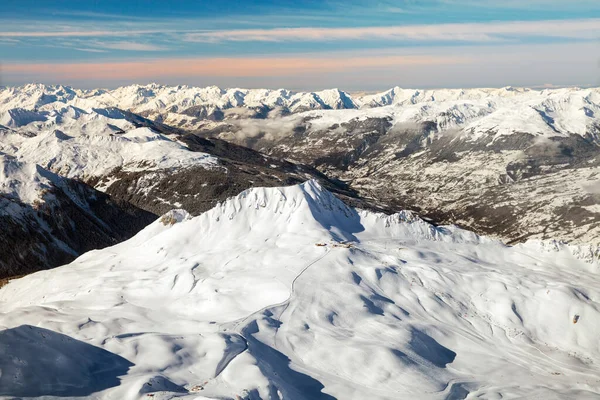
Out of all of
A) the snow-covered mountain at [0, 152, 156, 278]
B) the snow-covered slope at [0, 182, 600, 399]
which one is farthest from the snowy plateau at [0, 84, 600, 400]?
the snow-covered mountain at [0, 152, 156, 278]

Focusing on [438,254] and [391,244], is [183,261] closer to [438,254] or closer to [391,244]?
[391,244]

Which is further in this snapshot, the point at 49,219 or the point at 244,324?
the point at 49,219

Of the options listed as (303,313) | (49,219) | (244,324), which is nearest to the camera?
(244,324)

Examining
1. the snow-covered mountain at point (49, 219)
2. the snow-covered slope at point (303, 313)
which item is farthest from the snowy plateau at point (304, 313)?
the snow-covered mountain at point (49, 219)

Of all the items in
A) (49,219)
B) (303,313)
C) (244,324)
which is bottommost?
(49,219)

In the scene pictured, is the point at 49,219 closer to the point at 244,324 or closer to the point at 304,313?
the point at 244,324

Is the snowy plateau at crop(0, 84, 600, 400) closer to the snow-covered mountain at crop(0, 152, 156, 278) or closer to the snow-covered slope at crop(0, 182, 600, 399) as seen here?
the snow-covered slope at crop(0, 182, 600, 399)

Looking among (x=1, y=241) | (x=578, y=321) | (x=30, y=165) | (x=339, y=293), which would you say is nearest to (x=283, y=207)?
(x=339, y=293)

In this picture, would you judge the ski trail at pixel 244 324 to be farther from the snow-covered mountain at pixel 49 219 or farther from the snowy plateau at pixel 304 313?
the snow-covered mountain at pixel 49 219

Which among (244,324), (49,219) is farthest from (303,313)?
(49,219)
